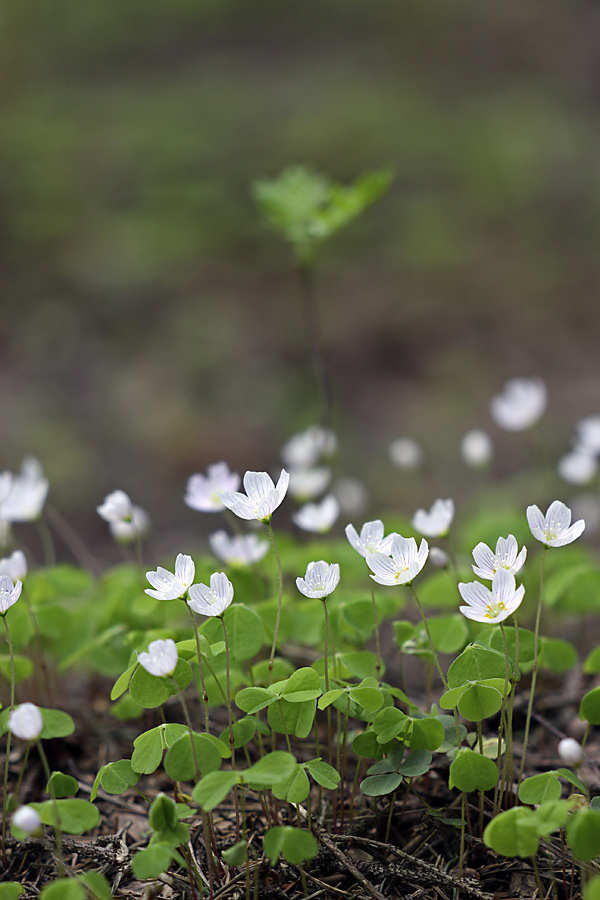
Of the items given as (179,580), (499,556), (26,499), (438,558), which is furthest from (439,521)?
(26,499)

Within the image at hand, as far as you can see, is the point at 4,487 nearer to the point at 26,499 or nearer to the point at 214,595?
the point at 26,499

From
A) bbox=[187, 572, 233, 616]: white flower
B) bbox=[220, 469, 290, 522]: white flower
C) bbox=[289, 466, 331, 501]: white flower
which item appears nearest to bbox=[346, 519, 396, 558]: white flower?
bbox=[220, 469, 290, 522]: white flower

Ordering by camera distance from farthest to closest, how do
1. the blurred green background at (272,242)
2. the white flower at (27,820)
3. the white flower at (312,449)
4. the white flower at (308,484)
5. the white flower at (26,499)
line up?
the blurred green background at (272,242) → the white flower at (312,449) → the white flower at (308,484) → the white flower at (26,499) → the white flower at (27,820)

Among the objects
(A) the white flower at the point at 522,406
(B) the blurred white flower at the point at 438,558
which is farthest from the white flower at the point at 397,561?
(A) the white flower at the point at 522,406

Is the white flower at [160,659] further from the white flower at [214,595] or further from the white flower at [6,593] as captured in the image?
the white flower at [6,593]

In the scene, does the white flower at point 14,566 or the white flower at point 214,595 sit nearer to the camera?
the white flower at point 214,595

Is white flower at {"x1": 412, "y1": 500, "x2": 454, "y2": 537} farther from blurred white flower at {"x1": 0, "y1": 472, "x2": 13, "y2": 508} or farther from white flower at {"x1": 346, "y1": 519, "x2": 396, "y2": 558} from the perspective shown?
blurred white flower at {"x1": 0, "y1": 472, "x2": 13, "y2": 508}
